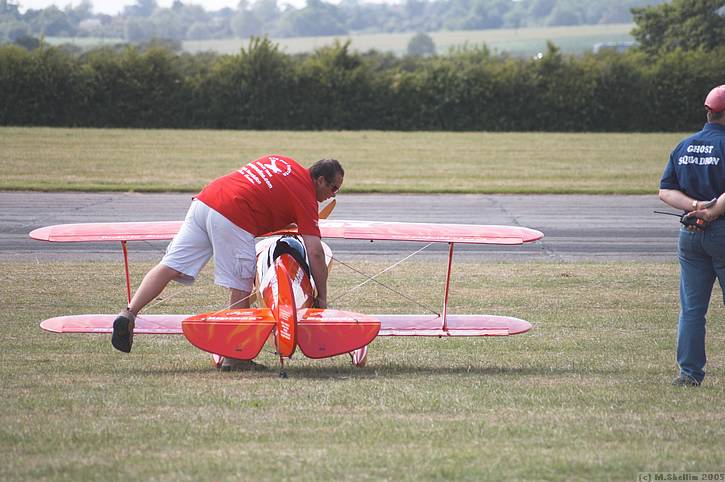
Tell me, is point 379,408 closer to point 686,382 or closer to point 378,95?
point 686,382

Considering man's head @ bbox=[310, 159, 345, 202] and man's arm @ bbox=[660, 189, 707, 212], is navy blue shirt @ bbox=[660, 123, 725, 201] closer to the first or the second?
man's arm @ bbox=[660, 189, 707, 212]

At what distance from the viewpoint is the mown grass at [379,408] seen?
16.4 feet

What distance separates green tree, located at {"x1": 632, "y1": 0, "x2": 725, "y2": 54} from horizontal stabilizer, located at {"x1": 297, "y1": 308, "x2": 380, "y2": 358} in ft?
188

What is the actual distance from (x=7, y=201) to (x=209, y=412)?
16337 millimetres

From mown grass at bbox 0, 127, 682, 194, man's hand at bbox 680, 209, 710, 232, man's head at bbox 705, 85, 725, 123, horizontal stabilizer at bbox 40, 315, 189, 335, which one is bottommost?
mown grass at bbox 0, 127, 682, 194

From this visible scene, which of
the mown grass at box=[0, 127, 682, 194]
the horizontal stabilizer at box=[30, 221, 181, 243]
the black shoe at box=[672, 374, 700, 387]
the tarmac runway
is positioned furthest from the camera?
the mown grass at box=[0, 127, 682, 194]

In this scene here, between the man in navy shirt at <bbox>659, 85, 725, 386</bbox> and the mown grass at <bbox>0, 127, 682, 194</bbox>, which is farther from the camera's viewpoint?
the mown grass at <bbox>0, 127, 682, 194</bbox>

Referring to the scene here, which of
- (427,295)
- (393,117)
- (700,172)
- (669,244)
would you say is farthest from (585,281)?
(393,117)

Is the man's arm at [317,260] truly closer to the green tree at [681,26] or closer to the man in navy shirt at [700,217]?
the man in navy shirt at [700,217]

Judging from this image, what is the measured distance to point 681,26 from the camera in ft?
214

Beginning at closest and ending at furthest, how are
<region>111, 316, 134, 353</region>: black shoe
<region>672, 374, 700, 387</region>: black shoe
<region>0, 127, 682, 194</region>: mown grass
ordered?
<region>672, 374, 700, 387</region>: black shoe → <region>111, 316, 134, 353</region>: black shoe → <region>0, 127, 682, 194</region>: mown grass

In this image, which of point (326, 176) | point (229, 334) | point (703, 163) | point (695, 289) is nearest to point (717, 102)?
point (703, 163)

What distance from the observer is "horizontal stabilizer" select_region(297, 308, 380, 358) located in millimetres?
7055

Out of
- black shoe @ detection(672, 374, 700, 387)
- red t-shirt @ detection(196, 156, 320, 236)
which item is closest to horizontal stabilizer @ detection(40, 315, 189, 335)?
red t-shirt @ detection(196, 156, 320, 236)
